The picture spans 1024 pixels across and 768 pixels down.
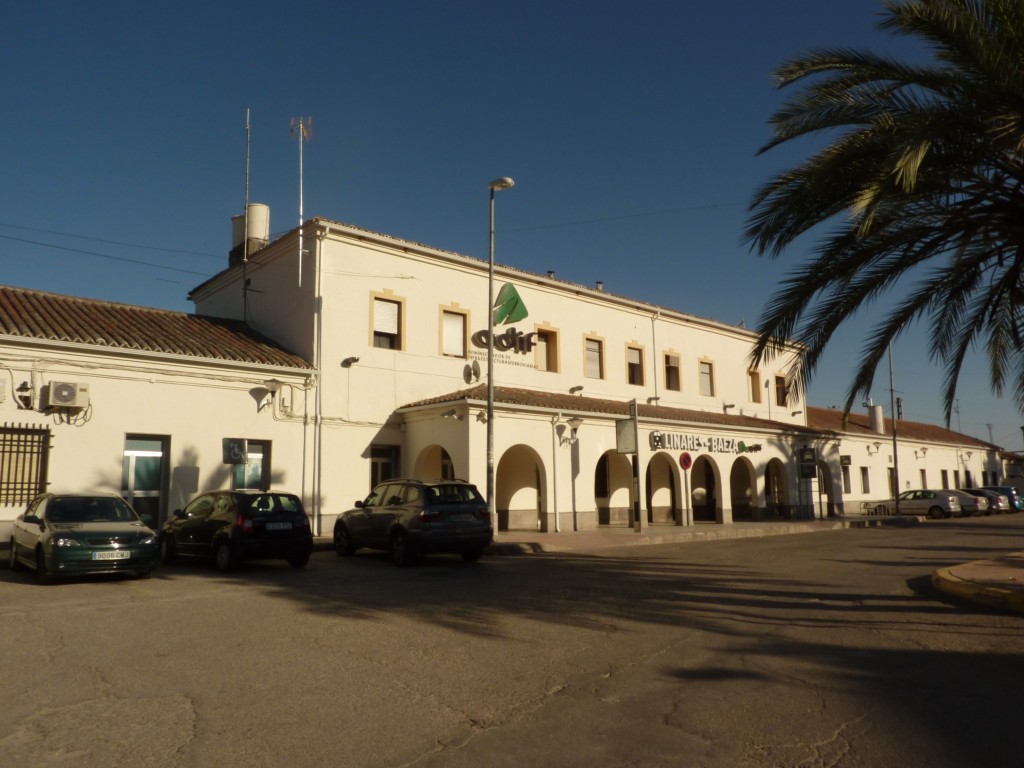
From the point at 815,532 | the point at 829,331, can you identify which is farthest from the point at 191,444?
the point at 815,532

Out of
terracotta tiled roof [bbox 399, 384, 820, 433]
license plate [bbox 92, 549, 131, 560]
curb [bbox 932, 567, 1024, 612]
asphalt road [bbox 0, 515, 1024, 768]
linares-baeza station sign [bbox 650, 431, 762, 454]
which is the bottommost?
asphalt road [bbox 0, 515, 1024, 768]

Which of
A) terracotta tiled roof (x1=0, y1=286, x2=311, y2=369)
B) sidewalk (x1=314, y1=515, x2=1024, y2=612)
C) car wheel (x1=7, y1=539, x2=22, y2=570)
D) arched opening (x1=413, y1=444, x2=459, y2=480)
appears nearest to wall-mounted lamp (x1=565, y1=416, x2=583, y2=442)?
sidewalk (x1=314, y1=515, x2=1024, y2=612)

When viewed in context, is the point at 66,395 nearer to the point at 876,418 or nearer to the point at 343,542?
the point at 343,542

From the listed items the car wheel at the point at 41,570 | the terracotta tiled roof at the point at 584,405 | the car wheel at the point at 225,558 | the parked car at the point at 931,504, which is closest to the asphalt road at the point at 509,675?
the car wheel at the point at 41,570

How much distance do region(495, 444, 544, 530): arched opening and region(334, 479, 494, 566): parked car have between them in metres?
8.03

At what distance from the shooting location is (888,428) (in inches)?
1989

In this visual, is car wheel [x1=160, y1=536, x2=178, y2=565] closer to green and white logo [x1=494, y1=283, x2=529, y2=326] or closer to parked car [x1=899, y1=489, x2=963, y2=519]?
green and white logo [x1=494, y1=283, x2=529, y2=326]

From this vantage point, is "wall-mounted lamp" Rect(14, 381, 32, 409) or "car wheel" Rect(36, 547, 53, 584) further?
"wall-mounted lamp" Rect(14, 381, 32, 409)

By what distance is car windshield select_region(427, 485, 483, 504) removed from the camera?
15297 mm

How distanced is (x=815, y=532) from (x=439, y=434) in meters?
13.1

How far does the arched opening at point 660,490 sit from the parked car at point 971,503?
16.8 m

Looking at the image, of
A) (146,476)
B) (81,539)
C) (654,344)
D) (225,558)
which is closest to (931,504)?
(654,344)

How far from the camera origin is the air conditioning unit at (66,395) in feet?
53.3

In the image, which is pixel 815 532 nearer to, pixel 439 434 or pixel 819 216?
pixel 439 434
